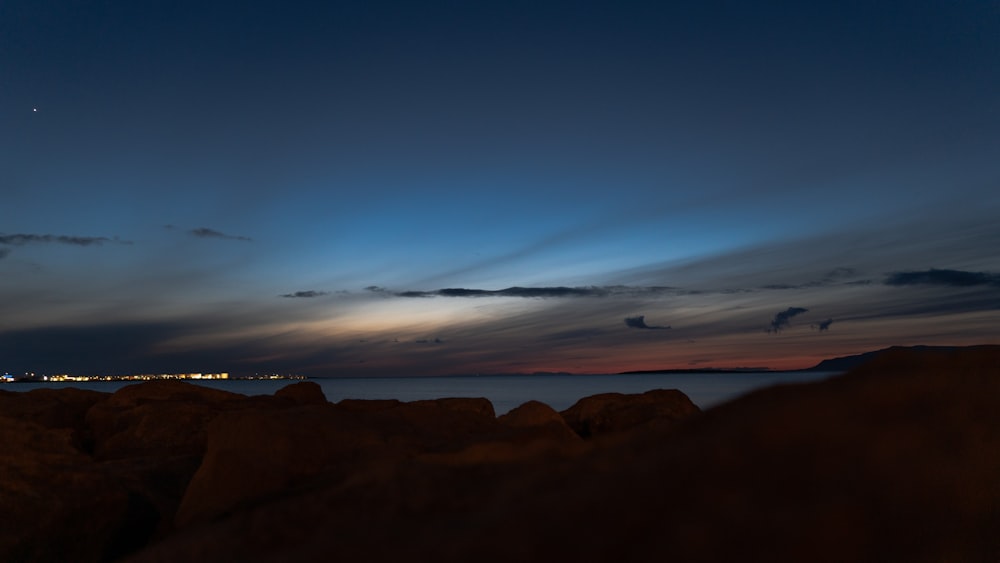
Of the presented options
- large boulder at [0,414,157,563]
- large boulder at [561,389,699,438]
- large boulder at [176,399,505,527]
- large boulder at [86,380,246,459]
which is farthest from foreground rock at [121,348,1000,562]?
large boulder at [561,389,699,438]

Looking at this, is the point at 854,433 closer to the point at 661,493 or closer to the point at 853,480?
the point at 853,480

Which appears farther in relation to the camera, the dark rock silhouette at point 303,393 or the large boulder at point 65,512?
the dark rock silhouette at point 303,393

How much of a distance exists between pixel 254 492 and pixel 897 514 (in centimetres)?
425

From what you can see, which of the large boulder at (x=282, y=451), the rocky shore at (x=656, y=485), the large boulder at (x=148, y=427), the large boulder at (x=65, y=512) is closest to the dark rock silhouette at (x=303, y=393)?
the large boulder at (x=148, y=427)

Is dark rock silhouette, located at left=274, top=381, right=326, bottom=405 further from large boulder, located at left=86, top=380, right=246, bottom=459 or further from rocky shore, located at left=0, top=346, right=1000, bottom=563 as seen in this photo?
rocky shore, located at left=0, top=346, right=1000, bottom=563

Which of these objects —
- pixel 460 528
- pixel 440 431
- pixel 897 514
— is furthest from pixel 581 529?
pixel 440 431

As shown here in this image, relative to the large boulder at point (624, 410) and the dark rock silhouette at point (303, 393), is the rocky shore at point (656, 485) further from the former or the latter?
the dark rock silhouette at point (303, 393)

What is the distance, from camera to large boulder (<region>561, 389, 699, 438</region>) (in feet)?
47.1

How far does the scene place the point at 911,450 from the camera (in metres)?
2.99

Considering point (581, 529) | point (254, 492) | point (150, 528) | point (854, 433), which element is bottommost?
point (150, 528)

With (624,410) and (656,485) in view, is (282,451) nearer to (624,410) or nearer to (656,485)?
(656,485)

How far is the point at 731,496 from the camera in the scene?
2391mm

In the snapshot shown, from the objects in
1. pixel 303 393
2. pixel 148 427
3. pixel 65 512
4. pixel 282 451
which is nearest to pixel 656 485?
pixel 282 451

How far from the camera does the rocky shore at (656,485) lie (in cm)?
237
